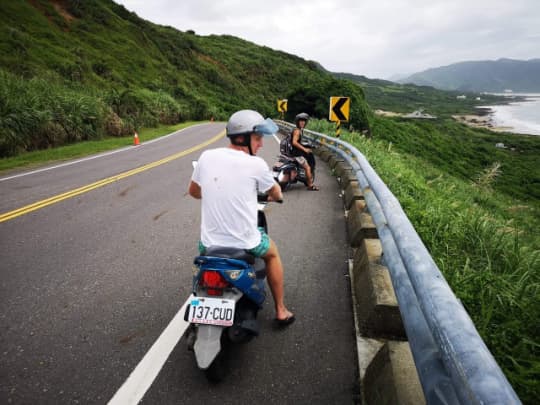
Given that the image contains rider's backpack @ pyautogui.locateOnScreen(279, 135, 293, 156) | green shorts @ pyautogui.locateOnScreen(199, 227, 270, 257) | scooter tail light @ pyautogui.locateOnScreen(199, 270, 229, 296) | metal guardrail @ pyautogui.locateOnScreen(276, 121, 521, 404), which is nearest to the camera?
metal guardrail @ pyautogui.locateOnScreen(276, 121, 521, 404)

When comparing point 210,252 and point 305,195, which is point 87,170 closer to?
point 305,195

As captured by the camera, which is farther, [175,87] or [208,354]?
[175,87]

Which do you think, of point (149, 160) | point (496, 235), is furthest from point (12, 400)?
point (149, 160)

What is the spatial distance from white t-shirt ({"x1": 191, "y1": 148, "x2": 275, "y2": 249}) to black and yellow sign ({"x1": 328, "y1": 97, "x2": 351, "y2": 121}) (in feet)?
33.3

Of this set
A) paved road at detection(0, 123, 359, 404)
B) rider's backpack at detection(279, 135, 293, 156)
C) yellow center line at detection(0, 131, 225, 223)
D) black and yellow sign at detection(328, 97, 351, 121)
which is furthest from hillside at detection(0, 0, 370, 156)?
black and yellow sign at detection(328, 97, 351, 121)

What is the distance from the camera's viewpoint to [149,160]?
12.2 m

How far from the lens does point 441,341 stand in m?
1.33

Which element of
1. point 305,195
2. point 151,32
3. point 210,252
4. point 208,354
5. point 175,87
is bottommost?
point 305,195

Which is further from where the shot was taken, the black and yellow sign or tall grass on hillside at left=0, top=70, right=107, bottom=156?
tall grass on hillside at left=0, top=70, right=107, bottom=156

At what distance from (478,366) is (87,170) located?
11199mm

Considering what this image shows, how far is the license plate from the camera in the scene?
95.7 inches

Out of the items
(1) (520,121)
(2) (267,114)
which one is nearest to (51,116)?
(2) (267,114)

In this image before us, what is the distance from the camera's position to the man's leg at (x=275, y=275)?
3016 millimetres

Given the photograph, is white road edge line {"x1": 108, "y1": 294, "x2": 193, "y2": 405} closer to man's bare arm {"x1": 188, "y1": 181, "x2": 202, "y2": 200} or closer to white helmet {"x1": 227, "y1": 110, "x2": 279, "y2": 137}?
man's bare arm {"x1": 188, "y1": 181, "x2": 202, "y2": 200}
